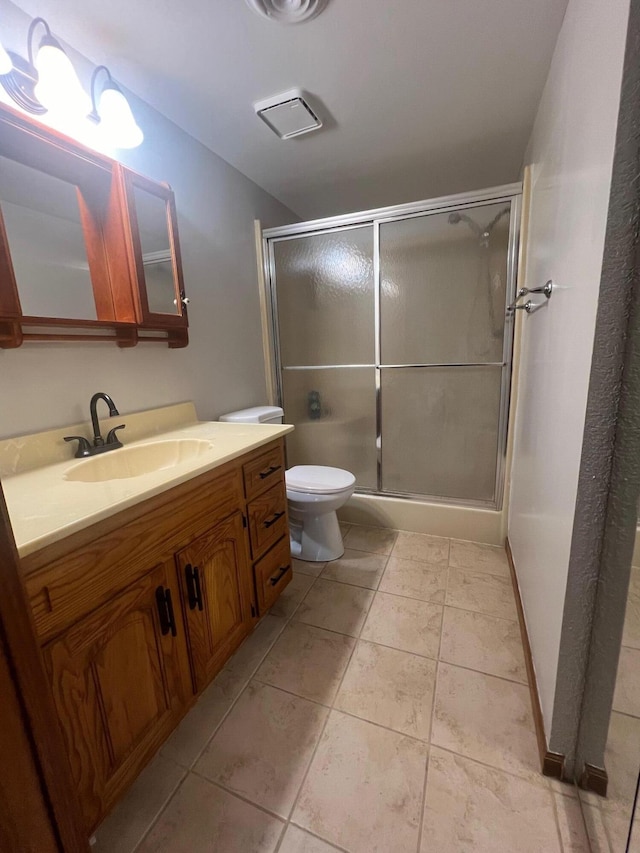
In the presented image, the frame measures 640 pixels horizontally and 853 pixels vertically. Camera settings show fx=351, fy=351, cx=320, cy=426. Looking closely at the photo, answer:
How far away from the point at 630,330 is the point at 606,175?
30cm

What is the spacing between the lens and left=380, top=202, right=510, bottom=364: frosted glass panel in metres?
1.89

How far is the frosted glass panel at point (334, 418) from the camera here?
228 cm

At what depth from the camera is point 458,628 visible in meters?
1.42

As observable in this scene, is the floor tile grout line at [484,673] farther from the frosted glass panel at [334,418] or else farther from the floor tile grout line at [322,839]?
the frosted glass panel at [334,418]

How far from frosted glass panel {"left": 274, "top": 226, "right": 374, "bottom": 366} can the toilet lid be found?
74cm

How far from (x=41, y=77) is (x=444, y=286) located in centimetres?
184

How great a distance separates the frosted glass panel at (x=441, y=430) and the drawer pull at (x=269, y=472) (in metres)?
1.03

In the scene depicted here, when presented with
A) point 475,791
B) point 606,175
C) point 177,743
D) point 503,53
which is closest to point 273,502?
point 177,743

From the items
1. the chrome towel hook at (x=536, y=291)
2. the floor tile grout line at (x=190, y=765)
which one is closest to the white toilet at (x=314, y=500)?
the floor tile grout line at (x=190, y=765)

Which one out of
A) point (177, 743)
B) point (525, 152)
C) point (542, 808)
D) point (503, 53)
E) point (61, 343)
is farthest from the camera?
point (525, 152)

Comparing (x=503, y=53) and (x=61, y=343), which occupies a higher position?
(x=503, y=53)

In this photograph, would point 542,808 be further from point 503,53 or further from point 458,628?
point 503,53

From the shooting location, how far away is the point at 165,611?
0.91 meters

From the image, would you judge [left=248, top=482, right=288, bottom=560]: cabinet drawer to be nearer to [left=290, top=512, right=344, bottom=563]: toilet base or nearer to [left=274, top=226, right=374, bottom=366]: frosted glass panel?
[left=290, top=512, right=344, bottom=563]: toilet base
